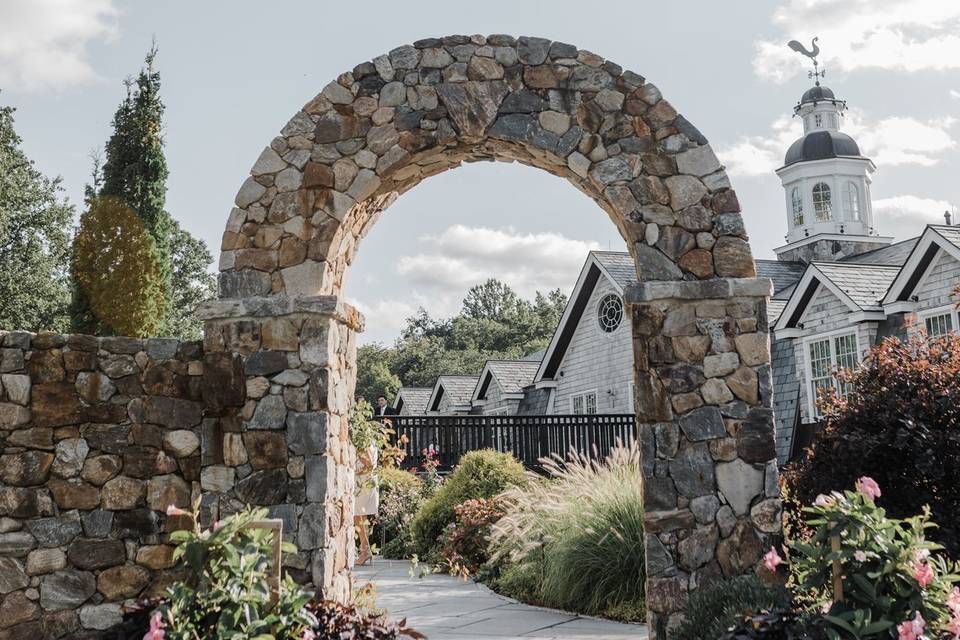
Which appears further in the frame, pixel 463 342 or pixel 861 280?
pixel 463 342

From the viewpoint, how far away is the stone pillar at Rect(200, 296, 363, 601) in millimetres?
→ 5145

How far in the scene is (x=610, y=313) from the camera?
1755 centimetres

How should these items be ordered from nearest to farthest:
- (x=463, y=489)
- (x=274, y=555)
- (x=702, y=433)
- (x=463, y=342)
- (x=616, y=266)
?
(x=274, y=555)
(x=702, y=433)
(x=463, y=489)
(x=616, y=266)
(x=463, y=342)

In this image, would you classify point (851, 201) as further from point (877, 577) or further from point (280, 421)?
point (877, 577)

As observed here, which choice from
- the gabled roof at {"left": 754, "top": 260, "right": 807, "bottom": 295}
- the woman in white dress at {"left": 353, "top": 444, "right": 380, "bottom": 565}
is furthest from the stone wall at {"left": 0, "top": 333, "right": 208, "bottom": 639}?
the gabled roof at {"left": 754, "top": 260, "right": 807, "bottom": 295}

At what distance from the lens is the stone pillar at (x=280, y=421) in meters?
5.14

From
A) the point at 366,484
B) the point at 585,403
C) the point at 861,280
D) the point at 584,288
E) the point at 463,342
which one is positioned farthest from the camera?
the point at 463,342

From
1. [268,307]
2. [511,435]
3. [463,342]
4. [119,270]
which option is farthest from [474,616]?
[463,342]

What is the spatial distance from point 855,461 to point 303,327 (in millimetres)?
3643

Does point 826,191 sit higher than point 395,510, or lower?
higher

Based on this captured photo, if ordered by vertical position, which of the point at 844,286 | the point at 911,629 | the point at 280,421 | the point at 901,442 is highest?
the point at 844,286

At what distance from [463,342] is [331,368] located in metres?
45.1

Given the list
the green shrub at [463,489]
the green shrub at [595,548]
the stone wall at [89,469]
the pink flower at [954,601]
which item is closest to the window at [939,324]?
the green shrub at [463,489]

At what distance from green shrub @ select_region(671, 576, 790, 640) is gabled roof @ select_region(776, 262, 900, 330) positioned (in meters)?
10.0
